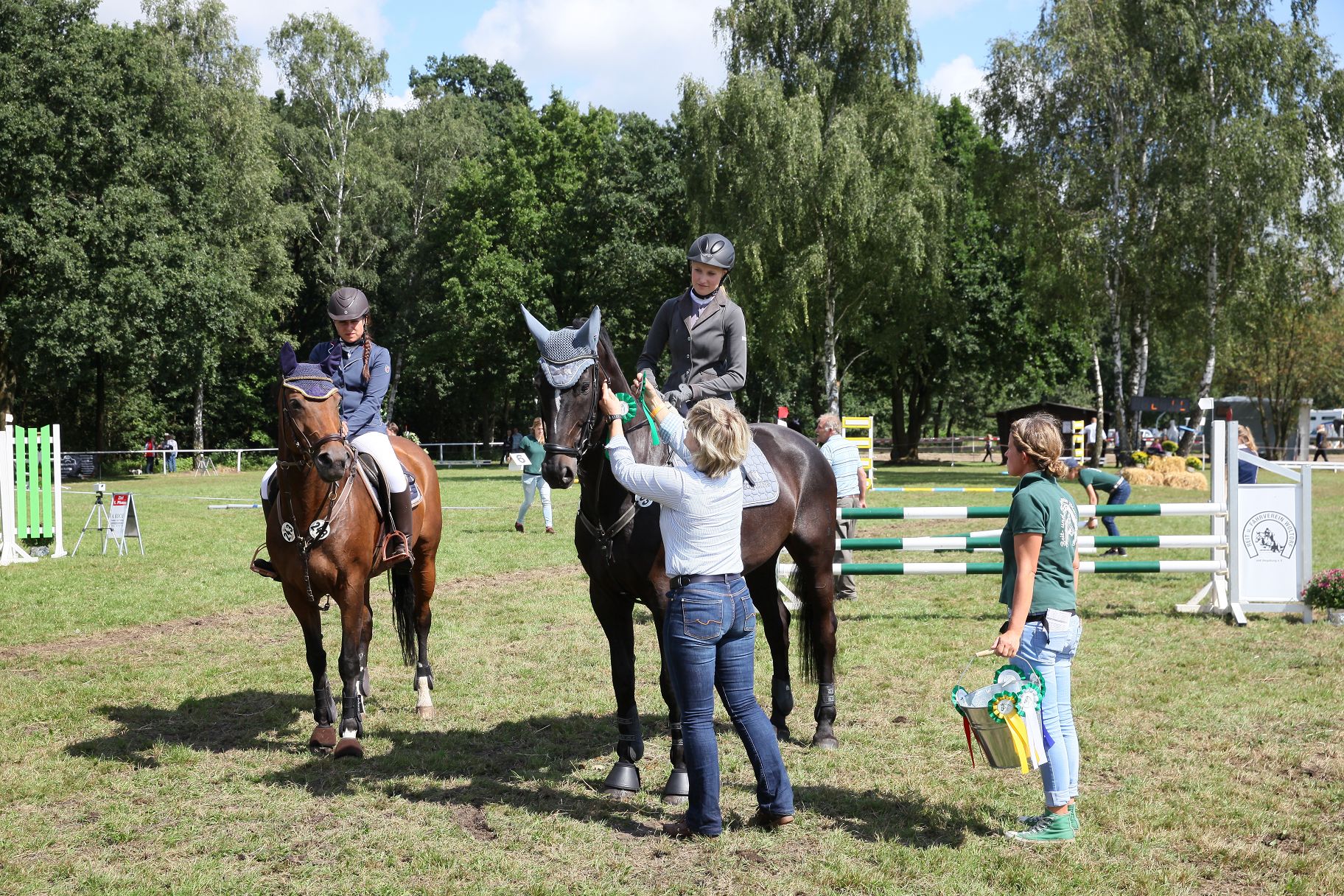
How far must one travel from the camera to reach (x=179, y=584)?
1361 centimetres

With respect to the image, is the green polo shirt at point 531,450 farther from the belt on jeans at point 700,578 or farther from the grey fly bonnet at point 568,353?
the belt on jeans at point 700,578

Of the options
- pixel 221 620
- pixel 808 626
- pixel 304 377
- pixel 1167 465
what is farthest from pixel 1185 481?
pixel 304 377

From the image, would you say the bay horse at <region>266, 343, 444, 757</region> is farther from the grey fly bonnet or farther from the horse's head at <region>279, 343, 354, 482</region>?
the grey fly bonnet

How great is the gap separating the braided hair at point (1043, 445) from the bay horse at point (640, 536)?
1399 mm

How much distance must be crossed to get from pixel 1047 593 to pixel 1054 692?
19.2 inches

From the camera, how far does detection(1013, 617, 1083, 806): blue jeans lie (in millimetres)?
4941

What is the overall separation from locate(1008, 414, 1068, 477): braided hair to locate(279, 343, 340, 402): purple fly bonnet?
3.96 m

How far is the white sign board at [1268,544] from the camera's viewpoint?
11.0m

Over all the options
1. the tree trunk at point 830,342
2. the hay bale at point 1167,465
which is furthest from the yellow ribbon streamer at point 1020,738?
the tree trunk at point 830,342

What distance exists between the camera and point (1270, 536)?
11172 mm

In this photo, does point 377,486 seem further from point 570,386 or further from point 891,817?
point 891,817

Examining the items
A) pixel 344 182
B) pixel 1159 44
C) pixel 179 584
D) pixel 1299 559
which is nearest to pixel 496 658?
pixel 179 584

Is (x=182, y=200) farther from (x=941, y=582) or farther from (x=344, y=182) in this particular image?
(x=941, y=582)

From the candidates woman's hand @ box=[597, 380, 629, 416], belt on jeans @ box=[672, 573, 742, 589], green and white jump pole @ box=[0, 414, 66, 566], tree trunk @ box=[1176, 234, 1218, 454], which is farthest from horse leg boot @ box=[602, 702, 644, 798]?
tree trunk @ box=[1176, 234, 1218, 454]
